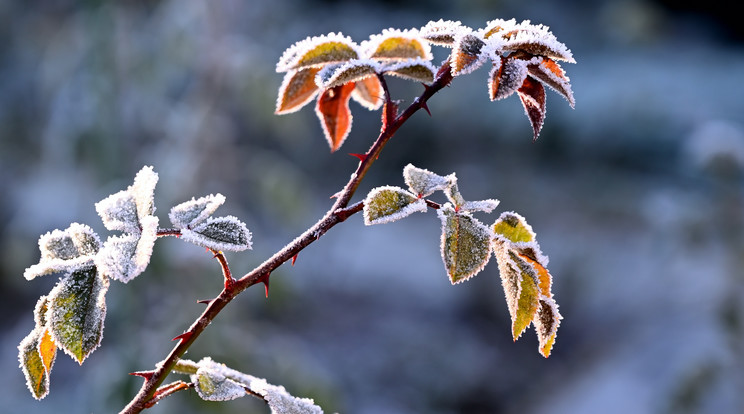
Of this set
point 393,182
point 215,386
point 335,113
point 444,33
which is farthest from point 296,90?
point 393,182

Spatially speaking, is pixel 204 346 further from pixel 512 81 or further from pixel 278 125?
pixel 512 81

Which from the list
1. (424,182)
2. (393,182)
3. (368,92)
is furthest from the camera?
(393,182)

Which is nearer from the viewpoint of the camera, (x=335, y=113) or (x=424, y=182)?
(x=424, y=182)

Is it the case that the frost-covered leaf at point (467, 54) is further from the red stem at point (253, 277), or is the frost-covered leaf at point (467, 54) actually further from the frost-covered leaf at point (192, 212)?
the frost-covered leaf at point (192, 212)

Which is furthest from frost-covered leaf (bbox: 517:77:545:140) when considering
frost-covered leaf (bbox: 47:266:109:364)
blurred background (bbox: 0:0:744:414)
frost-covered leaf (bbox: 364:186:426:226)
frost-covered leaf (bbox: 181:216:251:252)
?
blurred background (bbox: 0:0:744:414)

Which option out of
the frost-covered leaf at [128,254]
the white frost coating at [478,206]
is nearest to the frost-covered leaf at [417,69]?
the white frost coating at [478,206]

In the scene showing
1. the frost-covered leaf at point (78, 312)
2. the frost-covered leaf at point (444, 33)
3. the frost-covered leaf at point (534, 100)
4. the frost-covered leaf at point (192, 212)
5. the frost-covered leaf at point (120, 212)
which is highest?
the frost-covered leaf at point (444, 33)

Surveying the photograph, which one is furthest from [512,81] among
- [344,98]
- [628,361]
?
[628,361]

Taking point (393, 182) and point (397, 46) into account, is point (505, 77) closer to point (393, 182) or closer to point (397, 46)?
point (397, 46)
